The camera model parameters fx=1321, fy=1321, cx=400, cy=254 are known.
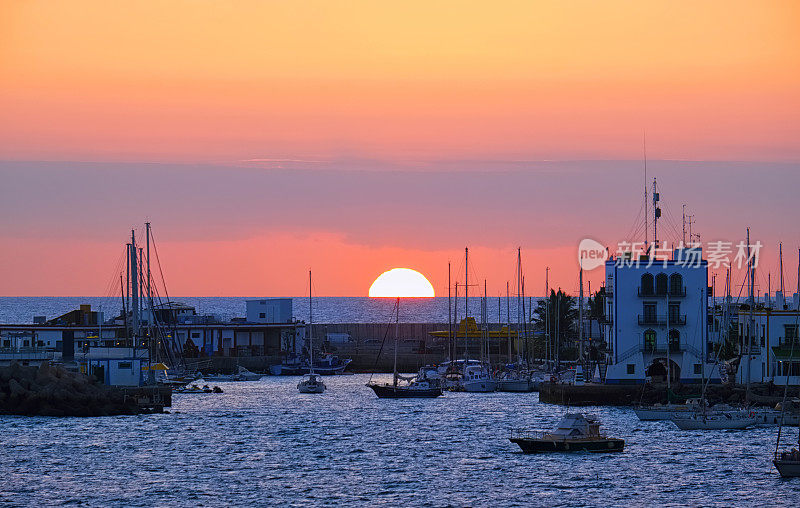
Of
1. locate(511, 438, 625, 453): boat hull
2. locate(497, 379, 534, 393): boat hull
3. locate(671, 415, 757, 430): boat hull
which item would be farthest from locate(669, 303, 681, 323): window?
locate(511, 438, 625, 453): boat hull

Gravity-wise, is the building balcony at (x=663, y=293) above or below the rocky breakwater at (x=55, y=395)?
above

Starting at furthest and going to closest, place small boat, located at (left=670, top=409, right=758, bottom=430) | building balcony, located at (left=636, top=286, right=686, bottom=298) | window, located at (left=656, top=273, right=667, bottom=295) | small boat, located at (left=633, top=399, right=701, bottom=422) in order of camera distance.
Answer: building balcony, located at (left=636, top=286, right=686, bottom=298), window, located at (left=656, top=273, right=667, bottom=295), small boat, located at (left=633, top=399, right=701, bottom=422), small boat, located at (left=670, top=409, right=758, bottom=430)

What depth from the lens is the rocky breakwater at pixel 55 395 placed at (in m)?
100

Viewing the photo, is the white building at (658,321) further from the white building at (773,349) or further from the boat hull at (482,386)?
the boat hull at (482,386)

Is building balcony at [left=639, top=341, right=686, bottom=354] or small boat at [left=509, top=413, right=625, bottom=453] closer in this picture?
small boat at [left=509, top=413, right=625, bottom=453]

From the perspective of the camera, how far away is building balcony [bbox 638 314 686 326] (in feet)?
349

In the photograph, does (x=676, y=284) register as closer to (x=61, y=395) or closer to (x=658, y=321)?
(x=658, y=321)

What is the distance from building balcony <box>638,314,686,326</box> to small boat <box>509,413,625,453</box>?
31837 mm

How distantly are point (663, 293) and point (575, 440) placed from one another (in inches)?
1382

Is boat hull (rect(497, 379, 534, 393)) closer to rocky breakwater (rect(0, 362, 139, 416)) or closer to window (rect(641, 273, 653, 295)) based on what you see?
window (rect(641, 273, 653, 295))

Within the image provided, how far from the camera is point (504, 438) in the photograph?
8481cm

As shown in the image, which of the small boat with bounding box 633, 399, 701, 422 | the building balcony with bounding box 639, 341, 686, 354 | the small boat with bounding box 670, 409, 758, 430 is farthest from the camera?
the building balcony with bounding box 639, 341, 686, 354

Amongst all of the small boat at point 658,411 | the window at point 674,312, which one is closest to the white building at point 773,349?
the window at point 674,312

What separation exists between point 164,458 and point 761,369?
168ft
